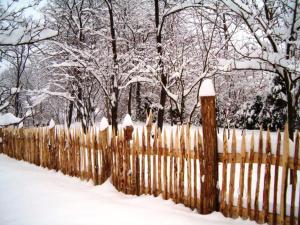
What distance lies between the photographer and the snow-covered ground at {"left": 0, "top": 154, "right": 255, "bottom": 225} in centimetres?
434

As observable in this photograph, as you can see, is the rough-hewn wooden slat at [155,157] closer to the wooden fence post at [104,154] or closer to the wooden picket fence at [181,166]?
the wooden picket fence at [181,166]

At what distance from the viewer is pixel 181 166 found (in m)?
5.06

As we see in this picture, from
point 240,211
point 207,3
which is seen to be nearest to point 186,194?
point 240,211

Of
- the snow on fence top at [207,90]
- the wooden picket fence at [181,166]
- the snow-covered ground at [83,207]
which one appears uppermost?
the snow on fence top at [207,90]

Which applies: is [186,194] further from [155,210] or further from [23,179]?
[23,179]

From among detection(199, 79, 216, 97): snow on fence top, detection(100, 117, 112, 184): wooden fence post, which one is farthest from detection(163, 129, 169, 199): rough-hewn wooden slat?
detection(100, 117, 112, 184): wooden fence post

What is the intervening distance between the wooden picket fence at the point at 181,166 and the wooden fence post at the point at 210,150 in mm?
90

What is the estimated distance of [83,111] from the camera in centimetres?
1638

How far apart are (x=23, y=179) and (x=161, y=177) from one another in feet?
11.8

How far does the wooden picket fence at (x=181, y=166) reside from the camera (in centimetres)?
404

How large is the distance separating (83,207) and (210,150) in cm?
230

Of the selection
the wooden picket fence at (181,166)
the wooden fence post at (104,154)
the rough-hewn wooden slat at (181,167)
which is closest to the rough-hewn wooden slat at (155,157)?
the wooden picket fence at (181,166)

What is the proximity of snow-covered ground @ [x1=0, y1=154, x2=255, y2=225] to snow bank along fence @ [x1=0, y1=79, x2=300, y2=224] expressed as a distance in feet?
0.79

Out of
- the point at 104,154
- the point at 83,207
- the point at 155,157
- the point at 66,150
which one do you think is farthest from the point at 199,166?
the point at 66,150
